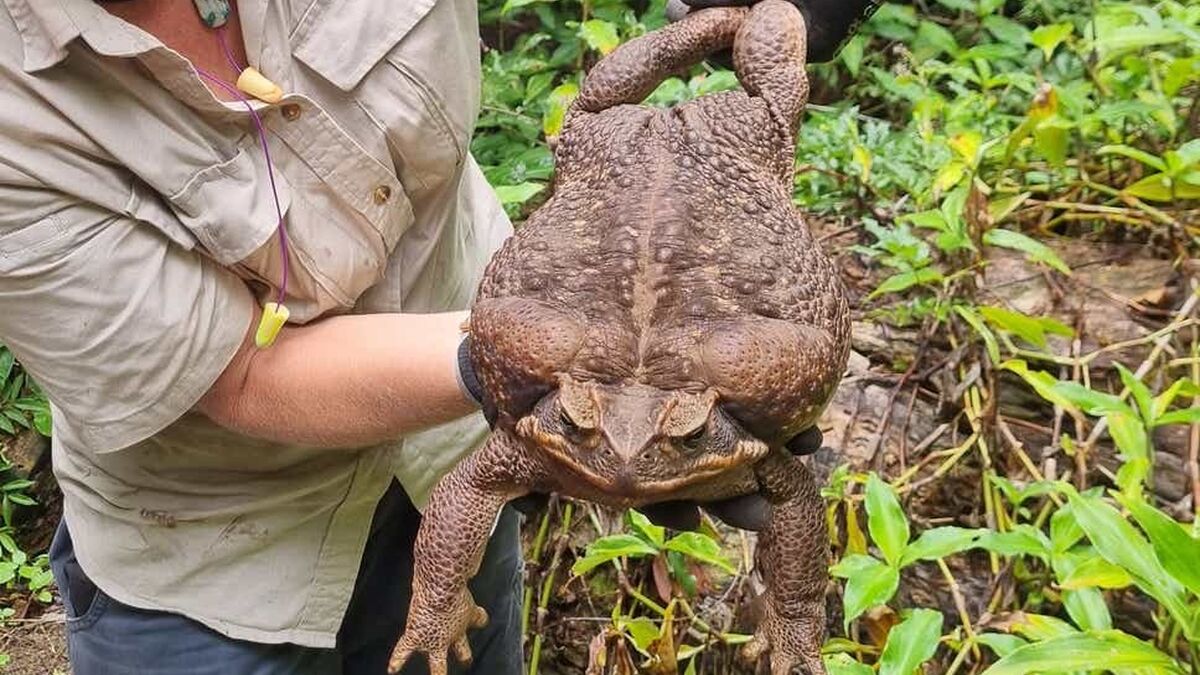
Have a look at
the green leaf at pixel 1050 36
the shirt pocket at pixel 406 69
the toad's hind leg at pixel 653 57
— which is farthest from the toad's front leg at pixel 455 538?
the green leaf at pixel 1050 36

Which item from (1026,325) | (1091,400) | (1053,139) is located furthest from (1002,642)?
(1053,139)

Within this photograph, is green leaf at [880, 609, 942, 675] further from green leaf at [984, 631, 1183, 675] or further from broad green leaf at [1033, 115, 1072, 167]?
broad green leaf at [1033, 115, 1072, 167]

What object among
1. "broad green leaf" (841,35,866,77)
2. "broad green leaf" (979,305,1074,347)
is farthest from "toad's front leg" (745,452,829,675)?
"broad green leaf" (841,35,866,77)

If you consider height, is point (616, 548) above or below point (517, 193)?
below

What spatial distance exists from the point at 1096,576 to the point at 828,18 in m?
0.97

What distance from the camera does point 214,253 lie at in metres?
1.55

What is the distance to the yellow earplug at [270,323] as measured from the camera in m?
1.58

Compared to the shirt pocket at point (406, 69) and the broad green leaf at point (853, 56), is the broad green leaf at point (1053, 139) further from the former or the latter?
the shirt pocket at point (406, 69)

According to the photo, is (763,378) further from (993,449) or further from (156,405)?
(993,449)

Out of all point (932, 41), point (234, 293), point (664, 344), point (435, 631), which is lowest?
point (932, 41)

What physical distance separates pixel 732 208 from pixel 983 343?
1531 mm

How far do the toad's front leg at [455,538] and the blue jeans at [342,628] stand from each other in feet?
1.32

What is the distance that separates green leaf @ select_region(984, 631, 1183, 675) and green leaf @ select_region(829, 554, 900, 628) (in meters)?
0.28

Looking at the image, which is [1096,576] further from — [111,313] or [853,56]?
[853,56]
